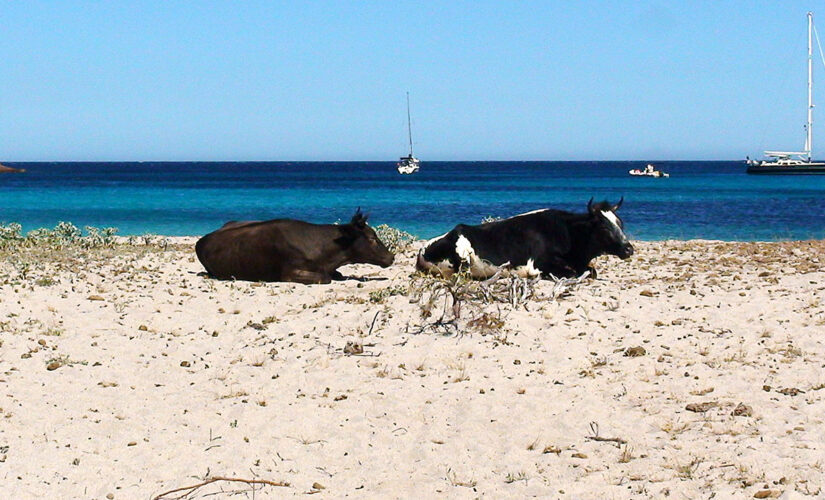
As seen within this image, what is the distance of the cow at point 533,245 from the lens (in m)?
13.2

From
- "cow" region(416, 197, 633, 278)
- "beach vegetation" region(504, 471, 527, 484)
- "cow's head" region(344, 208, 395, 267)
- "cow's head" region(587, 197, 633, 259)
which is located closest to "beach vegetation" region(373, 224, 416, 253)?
"cow's head" region(344, 208, 395, 267)

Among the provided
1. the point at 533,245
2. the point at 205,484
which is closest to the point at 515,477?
the point at 205,484

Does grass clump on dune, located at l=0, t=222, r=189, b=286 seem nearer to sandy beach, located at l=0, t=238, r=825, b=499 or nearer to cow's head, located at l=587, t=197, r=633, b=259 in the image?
sandy beach, located at l=0, t=238, r=825, b=499

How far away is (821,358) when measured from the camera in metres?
8.85

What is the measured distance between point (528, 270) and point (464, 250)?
99 cm

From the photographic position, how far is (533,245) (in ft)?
44.3

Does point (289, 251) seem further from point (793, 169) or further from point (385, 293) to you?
point (793, 169)

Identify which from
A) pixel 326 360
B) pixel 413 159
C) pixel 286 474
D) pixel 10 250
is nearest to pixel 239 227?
pixel 10 250

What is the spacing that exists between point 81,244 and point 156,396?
36.2 feet

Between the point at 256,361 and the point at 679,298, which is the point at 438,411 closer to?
the point at 256,361

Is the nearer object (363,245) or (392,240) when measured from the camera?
(363,245)

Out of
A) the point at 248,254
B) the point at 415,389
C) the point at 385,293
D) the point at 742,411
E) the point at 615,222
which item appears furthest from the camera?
the point at 248,254

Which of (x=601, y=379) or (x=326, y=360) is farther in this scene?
(x=326, y=360)

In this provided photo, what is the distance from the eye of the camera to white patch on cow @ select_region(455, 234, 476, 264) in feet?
43.1
